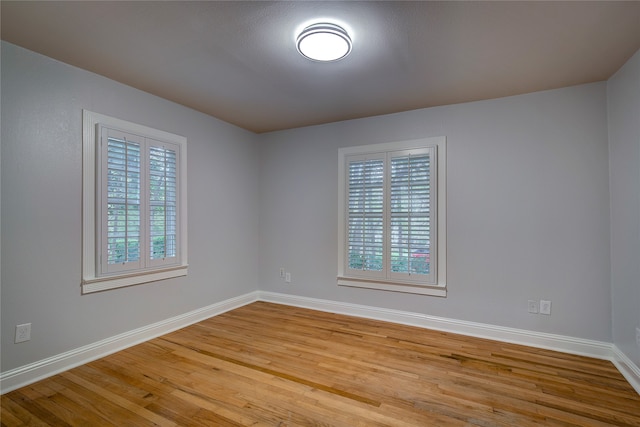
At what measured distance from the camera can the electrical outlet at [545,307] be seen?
288 centimetres

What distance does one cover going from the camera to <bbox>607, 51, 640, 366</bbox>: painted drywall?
2.27 meters

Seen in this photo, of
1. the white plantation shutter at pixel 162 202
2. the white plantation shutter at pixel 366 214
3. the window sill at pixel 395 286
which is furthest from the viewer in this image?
the white plantation shutter at pixel 366 214

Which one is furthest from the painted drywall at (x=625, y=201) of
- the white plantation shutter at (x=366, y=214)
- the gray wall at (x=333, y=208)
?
the white plantation shutter at (x=366, y=214)

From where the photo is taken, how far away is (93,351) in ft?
8.56

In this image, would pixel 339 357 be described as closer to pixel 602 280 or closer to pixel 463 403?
pixel 463 403

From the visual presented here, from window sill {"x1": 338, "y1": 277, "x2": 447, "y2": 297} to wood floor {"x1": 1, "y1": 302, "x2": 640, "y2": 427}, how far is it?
48 centimetres

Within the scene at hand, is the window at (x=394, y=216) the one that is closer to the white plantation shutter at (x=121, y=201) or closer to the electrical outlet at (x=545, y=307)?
the electrical outlet at (x=545, y=307)

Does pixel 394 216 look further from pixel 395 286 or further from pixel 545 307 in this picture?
pixel 545 307

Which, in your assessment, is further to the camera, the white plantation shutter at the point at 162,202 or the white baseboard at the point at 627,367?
the white plantation shutter at the point at 162,202

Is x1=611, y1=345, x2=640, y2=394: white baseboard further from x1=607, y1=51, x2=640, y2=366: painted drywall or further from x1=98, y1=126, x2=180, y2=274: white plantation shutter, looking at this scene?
x1=98, y1=126, x2=180, y2=274: white plantation shutter

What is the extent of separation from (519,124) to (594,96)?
1.92 feet

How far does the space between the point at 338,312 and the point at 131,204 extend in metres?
2.60

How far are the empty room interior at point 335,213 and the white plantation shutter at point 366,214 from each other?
25 mm

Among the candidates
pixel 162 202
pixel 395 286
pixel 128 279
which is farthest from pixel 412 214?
pixel 128 279
